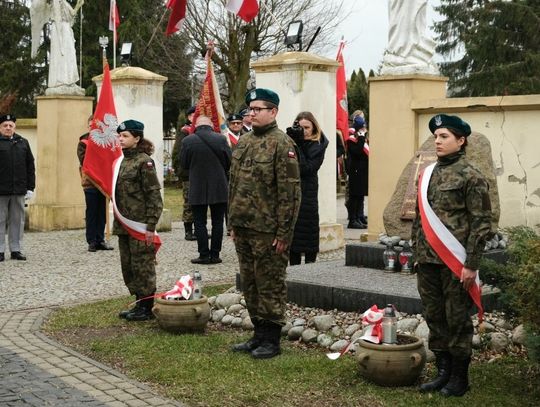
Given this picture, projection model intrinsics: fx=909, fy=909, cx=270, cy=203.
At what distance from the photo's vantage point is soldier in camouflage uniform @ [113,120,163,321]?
8.19m

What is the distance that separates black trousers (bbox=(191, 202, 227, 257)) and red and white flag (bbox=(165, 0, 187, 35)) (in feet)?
11.4

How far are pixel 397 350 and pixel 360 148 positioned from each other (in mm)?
11150

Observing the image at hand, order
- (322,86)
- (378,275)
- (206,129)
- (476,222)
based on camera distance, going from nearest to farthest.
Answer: (476,222), (378,275), (206,129), (322,86)

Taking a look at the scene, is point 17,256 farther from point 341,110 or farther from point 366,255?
point 341,110

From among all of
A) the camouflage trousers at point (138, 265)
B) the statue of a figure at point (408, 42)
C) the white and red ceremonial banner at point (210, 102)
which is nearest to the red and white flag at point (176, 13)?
the white and red ceremonial banner at point (210, 102)

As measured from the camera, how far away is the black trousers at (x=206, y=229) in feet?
38.9

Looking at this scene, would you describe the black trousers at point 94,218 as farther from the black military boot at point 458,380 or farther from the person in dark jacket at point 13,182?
the black military boot at point 458,380

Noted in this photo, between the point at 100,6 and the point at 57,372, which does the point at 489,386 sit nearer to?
the point at 57,372

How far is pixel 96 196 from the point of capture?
44.7 feet

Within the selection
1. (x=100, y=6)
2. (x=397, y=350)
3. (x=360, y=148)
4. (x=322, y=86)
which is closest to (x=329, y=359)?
(x=397, y=350)

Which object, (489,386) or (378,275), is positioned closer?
(489,386)

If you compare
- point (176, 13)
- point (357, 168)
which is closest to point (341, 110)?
point (357, 168)

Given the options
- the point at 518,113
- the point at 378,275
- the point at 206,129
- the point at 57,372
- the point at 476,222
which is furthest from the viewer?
the point at 206,129

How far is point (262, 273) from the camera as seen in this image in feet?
22.4
